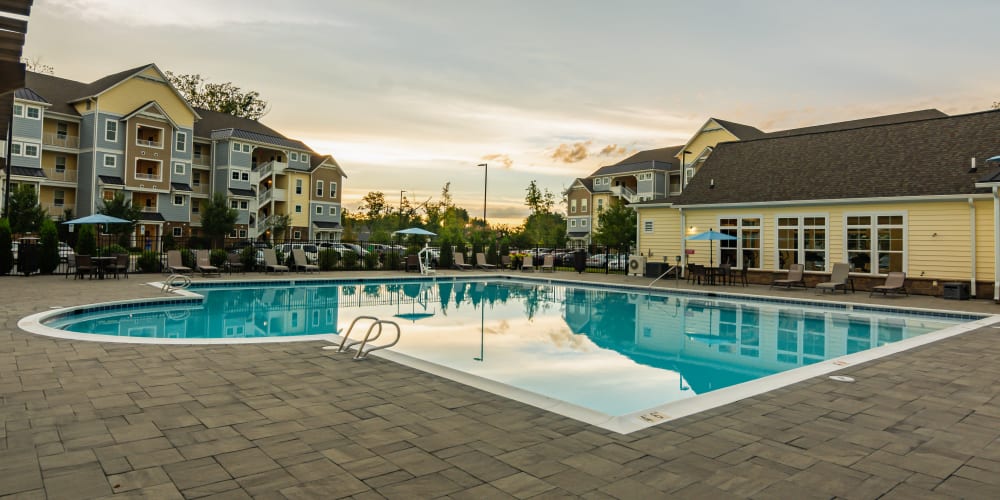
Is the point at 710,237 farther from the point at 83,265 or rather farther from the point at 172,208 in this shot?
the point at 172,208

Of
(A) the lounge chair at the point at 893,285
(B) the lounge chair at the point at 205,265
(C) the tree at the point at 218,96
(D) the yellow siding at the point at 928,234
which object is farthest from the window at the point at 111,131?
(A) the lounge chair at the point at 893,285

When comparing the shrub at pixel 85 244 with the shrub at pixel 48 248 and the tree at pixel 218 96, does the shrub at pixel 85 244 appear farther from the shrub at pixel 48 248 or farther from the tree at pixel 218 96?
the tree at pixel 218 96

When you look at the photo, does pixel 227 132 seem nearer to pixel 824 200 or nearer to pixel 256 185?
pixel 256 185

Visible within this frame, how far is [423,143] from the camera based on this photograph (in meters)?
29.4

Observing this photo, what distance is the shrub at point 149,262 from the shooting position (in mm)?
18688

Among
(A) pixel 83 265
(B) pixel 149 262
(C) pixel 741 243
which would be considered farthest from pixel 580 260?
(A) pixel 83 265

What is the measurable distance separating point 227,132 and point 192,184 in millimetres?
4419

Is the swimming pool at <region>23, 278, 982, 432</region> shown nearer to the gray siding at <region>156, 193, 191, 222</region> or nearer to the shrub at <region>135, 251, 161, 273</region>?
the shrub at <region>135, 251, 161, 273</region>

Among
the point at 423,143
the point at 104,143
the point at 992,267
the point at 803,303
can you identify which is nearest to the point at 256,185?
the point at 104,143

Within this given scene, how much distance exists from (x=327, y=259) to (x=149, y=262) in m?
5.82

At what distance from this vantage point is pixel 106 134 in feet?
110

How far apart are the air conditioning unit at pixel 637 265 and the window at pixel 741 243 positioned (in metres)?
2.94

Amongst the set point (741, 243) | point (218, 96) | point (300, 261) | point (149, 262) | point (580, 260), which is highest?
point (218, 96)

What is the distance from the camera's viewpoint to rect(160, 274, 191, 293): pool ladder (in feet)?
44.3
